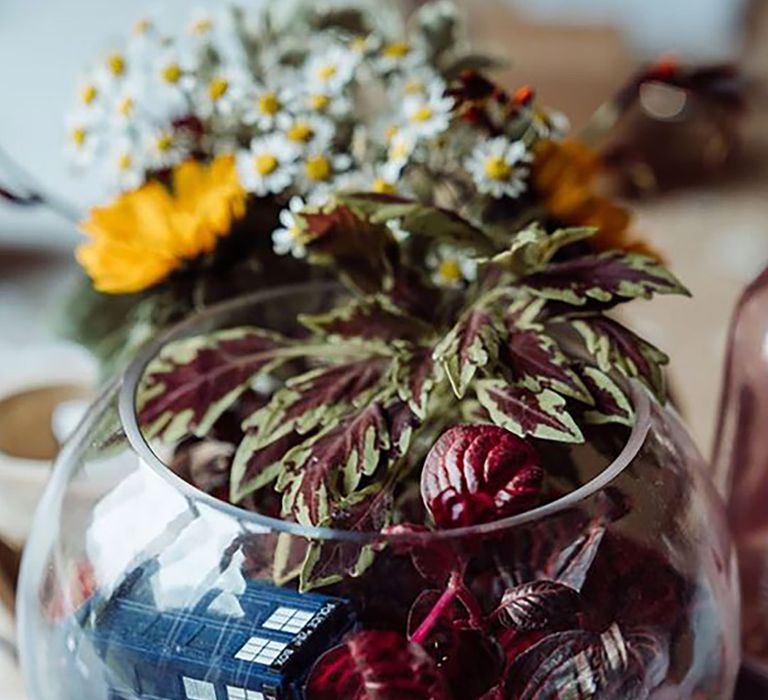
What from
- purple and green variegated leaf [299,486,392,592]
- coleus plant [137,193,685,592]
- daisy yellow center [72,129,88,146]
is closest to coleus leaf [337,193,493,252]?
coleus plant [137,193,685,592]

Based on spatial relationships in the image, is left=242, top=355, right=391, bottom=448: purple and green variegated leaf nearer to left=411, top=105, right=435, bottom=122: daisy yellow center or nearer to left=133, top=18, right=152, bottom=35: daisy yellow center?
left=411, top=105, right=435, bottom=122: daisy yellow center

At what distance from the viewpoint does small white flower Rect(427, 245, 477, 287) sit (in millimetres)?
516

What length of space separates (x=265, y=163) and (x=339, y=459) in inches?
7.5

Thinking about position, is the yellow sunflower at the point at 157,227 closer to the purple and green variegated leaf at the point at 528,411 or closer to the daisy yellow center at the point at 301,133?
the daisy yellow center at the point at 301,133

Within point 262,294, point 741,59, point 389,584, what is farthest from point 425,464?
point 741,59

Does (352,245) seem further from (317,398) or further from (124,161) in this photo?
(124,161)

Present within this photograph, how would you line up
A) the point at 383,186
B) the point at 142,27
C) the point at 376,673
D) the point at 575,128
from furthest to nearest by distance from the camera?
the point at 575,128, the point at 142,27, the point at 383,186, the point at 376,673

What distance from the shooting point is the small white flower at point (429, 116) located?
0.53 m

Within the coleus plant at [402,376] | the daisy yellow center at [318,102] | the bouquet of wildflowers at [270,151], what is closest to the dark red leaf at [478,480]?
the coleus plant at [402,376]

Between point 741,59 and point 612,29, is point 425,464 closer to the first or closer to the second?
point 612,29

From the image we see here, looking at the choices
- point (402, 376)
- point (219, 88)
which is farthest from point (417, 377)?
point (219, 88)

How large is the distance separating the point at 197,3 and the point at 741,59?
63cm

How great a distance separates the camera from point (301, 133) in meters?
0.55

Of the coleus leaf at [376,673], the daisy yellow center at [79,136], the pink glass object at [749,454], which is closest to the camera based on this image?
the coleus leaf at [376,673]
